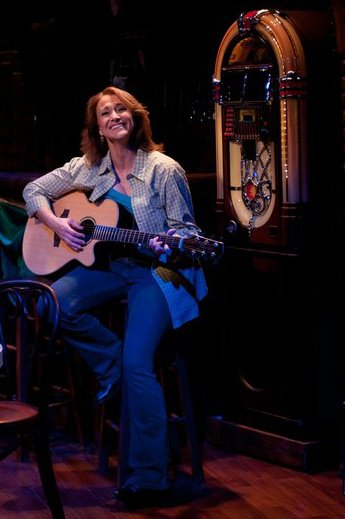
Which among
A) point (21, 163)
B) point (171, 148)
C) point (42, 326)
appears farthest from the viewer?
point (21, 163)

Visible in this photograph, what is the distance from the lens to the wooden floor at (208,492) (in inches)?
177

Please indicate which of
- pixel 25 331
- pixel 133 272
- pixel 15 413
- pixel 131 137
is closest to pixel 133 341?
pixel 133 272

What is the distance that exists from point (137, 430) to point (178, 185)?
106 cm

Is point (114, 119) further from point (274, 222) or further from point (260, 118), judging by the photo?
point (274, 222)

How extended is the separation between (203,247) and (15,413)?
1.04 meters

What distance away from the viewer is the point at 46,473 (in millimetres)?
4207

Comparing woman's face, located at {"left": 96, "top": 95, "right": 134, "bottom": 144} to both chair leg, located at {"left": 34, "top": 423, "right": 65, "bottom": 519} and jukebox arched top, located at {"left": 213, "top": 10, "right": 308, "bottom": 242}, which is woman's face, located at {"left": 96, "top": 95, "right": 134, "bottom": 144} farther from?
chair leg, located at {"left": 34, "top": 423, "right": 65, "bottom": 519}

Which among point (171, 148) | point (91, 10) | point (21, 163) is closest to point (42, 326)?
point (171, 148)

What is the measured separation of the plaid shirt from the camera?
4727 millimetres

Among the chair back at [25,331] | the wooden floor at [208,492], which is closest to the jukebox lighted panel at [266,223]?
the wooden floor at [208,492]

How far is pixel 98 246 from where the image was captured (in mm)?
4914

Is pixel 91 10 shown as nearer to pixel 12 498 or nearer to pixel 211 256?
pixel 211 256

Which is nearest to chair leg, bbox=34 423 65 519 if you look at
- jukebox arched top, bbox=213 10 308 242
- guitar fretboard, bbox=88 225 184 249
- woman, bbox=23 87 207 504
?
woman, bbox=23 87 207 504

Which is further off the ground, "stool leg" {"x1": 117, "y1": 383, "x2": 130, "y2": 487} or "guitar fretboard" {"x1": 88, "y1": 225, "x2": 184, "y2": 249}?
"guitar fretboard" {"x1": 88, "y1": 225, "x2": 184, "y2": 249}
